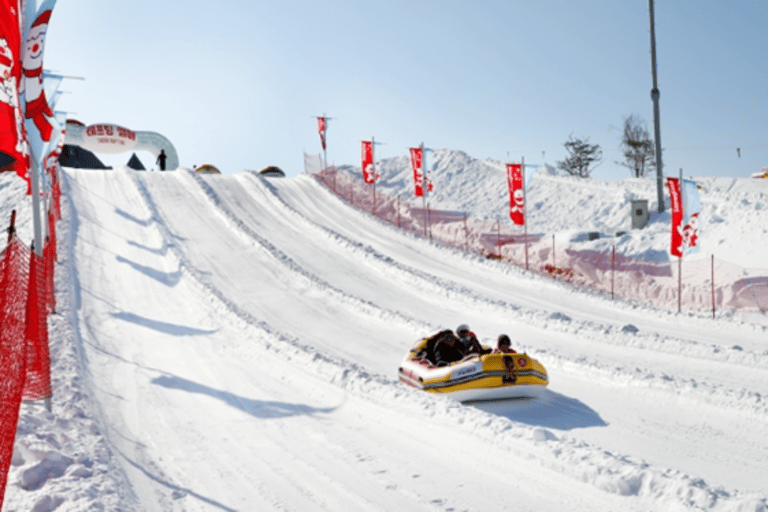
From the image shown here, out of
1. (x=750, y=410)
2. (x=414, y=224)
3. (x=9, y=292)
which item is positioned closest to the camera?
(x=9, y=292)

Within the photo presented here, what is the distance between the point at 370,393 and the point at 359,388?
32 cm

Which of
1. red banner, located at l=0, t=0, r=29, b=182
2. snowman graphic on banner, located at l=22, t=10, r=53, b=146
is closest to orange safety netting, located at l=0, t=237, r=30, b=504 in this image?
red banner, located at l=0, t=0, r=29, b=182

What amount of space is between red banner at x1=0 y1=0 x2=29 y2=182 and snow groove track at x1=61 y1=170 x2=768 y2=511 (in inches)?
153

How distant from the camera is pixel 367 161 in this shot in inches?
1394

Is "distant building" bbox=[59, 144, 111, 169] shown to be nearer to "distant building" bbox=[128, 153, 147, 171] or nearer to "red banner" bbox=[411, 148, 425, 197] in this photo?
"distant building" bbox=[128, 153, 147, 171]

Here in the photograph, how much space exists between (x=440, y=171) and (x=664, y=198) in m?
17.1

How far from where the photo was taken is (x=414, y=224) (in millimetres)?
30797

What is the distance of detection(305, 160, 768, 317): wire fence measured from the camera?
17.2 m

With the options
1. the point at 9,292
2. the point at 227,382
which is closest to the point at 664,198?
the point at 227,382

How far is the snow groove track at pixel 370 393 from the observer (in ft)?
21.1

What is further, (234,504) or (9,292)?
(9,292)

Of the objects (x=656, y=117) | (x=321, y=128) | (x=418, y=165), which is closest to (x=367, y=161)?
(x=418, y=165)

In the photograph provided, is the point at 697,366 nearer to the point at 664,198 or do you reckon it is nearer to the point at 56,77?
the point at 56,77

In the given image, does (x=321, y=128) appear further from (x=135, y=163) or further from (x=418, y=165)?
(x=135, y=163)
